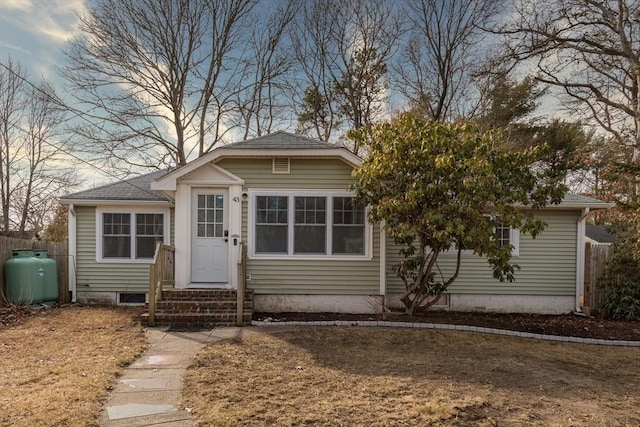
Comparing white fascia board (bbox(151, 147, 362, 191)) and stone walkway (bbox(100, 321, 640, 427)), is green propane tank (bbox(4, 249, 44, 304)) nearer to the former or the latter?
white fascia board (bbox(151, 147, 362, 191))

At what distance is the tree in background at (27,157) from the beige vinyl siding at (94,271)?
7.58 metres

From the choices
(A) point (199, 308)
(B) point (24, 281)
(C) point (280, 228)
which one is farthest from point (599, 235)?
(B) point (24, 281)

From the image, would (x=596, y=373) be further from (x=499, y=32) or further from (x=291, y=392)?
(x=499, y=32)

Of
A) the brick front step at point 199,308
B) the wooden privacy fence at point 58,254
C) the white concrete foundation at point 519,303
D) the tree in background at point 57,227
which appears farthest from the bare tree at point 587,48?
the tree in background at point 57,227

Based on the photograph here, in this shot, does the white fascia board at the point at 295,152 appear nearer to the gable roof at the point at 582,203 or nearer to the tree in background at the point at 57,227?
the gable roof at the point at 582,203

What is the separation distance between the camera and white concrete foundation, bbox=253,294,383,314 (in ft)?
27.0

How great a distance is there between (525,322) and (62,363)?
826 cm

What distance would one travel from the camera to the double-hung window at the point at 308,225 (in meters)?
8.22

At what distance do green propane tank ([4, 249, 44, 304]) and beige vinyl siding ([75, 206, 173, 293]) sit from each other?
2.73ft

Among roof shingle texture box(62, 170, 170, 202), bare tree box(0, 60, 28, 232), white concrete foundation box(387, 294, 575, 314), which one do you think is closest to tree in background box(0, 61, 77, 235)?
bare tree box(0, 60, 28, 232)

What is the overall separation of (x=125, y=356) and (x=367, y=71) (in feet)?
53.6

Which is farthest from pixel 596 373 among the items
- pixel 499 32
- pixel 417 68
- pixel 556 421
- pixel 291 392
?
pixel 417 68

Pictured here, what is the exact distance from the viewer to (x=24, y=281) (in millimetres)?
8883

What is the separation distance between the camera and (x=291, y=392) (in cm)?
395
